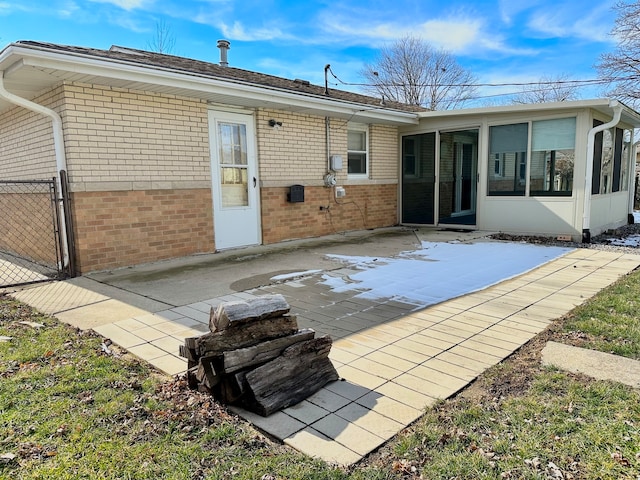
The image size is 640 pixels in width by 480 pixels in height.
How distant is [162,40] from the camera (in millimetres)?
20516

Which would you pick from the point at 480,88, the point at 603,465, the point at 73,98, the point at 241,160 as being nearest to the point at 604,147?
the point at 241,160

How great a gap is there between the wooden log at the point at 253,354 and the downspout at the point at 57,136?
4532 millimetres

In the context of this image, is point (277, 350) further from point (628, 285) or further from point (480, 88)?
point (480, 88)

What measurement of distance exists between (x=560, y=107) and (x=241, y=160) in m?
6.11

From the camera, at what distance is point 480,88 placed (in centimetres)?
2684

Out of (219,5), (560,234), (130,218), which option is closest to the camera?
(130,218)

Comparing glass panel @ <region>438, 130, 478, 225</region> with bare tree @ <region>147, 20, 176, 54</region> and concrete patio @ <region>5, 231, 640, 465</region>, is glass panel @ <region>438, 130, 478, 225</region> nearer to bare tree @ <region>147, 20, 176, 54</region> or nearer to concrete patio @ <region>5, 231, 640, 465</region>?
concrete patio @ <region>5, 231, 640, 465</region>

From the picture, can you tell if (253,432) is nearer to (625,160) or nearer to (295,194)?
(295,194)

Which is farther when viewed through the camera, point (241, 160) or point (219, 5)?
point (219, 5)

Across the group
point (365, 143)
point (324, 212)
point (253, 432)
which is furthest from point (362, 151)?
point (253, 432)

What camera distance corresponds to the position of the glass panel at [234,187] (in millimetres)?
7589

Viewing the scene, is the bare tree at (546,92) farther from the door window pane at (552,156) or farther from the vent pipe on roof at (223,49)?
the vent pipe on roof at (223,49)

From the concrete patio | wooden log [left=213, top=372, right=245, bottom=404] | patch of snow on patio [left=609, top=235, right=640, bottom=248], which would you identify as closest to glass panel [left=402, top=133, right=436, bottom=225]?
patch of snow on patio [left=609, top=235, right=640, bottom=248]

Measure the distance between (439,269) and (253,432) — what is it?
430cm
